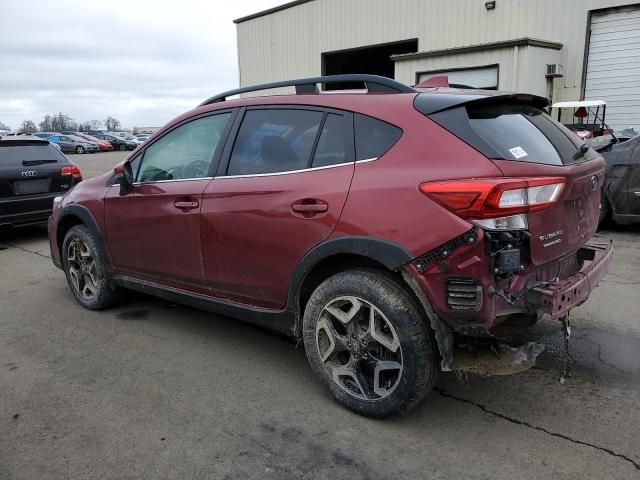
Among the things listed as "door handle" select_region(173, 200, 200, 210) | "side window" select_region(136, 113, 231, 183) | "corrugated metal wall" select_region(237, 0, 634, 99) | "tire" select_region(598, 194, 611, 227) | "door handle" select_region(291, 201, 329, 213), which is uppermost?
"corrugated metal wall" select_region(237, 0, 634, 99)

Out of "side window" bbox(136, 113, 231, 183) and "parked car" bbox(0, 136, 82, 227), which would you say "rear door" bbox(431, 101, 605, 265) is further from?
"parked car" bbox(0, 136, 82, 227)

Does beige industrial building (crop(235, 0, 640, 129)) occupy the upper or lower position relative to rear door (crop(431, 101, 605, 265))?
upper

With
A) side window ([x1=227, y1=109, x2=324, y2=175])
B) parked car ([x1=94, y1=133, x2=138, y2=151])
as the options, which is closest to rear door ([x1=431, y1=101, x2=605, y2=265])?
side window ([x1=227, y1=109, x2=324, y2=175])

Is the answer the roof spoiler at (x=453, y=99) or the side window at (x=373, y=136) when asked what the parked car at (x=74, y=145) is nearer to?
the side window at (x=373, y=136)

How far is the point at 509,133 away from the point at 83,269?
12.6 ft

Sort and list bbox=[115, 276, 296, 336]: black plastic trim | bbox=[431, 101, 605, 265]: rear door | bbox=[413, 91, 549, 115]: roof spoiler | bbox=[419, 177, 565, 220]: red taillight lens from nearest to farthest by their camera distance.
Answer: bbox=[419, 177, 565, 220]: red taillight lens, bbox=[431, 101, 605, 265]: rear door, bbox=[413, 91, 549, 115]: roof spoiler, bbox=[115, 276, 296, 336]: black plastic trim

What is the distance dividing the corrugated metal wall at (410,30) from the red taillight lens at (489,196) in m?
12.4

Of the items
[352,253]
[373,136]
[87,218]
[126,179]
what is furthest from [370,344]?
[87,218]

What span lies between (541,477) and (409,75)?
49.1 feet

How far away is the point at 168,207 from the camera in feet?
12.6

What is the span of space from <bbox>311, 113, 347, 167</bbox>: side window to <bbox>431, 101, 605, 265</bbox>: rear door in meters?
0.55

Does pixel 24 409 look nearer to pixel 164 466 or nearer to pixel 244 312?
pixel 164 466

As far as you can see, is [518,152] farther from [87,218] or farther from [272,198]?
[87,218]

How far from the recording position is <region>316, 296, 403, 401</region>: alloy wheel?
282cm
